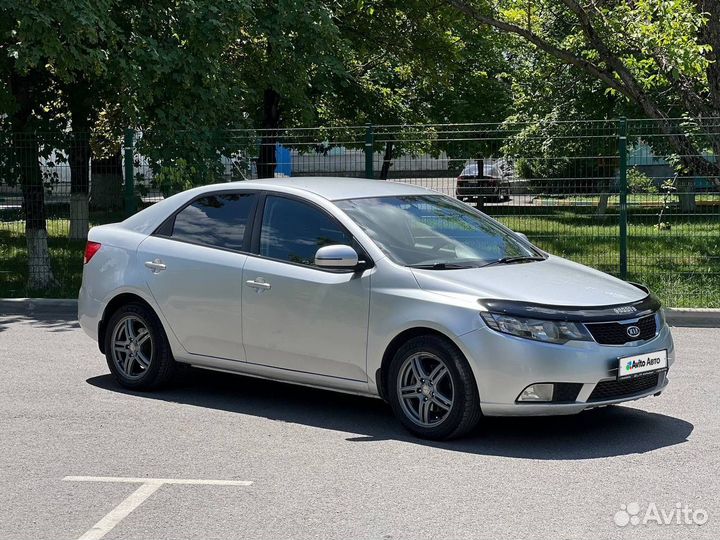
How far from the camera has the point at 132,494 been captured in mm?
6352

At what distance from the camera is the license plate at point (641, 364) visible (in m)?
7.36

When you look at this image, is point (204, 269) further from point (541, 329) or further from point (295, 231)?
point (541, 329)

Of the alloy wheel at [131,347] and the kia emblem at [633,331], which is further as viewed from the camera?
the alloy wheel at [131,347]

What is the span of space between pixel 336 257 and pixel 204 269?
4.37ft

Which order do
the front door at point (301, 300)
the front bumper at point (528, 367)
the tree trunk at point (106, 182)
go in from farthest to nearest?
the tree trunk at point (106, 182) → the front door at point (301, 300) → the front bumper at point (528, 367)

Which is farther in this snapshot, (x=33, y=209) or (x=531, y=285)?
(x=33, y=209)

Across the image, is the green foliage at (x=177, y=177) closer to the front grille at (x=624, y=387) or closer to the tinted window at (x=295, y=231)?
the tinted window at (x=295, y=231)

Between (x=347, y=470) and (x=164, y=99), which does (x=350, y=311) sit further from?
(x=164, y=99)

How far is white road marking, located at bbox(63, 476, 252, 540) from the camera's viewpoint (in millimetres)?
5734

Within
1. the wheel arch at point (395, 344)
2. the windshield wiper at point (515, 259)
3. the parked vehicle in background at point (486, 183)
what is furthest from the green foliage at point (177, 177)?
the wheel arch at point (395, 344)

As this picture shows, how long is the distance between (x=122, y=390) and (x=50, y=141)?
8248 millimetres

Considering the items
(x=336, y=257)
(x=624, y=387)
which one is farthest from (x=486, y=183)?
(x=624, y=387)

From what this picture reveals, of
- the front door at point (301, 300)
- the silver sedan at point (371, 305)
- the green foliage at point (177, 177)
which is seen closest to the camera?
the silver sedan at point (371, 305)

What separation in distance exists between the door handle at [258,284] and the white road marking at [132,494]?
77.3 inches
